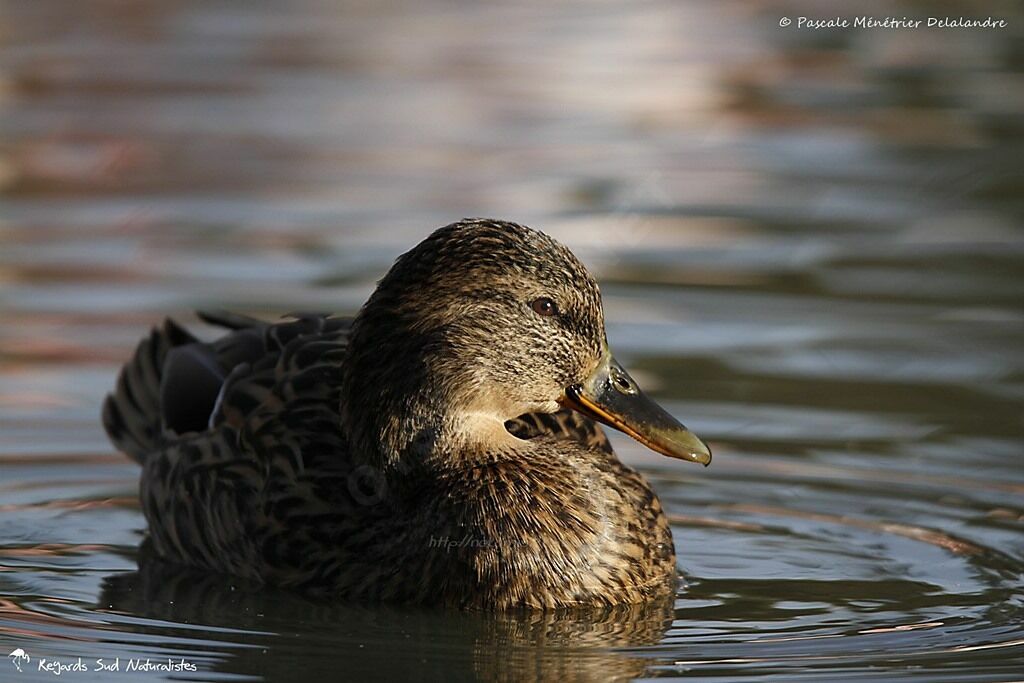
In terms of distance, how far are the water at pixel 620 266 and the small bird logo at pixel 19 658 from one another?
0.03 meters

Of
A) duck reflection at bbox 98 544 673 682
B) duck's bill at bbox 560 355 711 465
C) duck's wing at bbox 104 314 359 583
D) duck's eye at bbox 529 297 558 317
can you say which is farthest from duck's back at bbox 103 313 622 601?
duck's eye at bbox 529 297 558 317

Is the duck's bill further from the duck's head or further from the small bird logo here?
the small bird logo

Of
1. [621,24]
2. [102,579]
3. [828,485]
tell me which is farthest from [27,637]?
[621,24]

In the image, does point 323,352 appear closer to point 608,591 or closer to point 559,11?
point 608,591

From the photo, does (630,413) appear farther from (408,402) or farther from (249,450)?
(249,450)

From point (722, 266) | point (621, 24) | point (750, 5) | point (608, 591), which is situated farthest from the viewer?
point (750, 5)

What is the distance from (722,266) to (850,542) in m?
3.80

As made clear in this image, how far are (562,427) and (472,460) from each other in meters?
0.59

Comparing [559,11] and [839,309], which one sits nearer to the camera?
[839,309]

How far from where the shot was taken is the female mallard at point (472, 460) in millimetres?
6934

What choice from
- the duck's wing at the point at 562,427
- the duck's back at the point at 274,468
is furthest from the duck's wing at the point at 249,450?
the duck's wing at the point at 562,427

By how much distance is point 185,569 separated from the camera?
7.67 meters

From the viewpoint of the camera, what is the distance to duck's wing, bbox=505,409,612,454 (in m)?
7.48

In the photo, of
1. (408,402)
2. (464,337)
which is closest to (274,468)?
(408,402)
